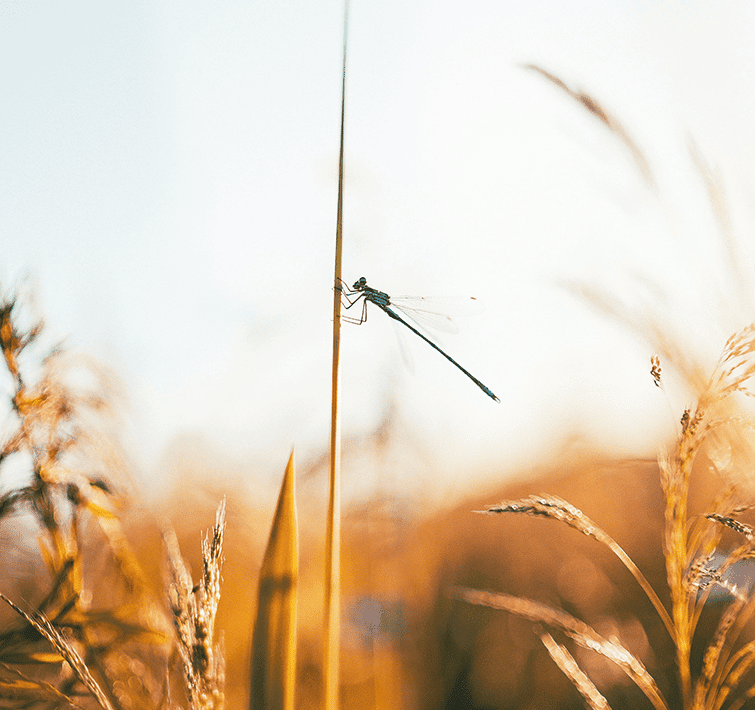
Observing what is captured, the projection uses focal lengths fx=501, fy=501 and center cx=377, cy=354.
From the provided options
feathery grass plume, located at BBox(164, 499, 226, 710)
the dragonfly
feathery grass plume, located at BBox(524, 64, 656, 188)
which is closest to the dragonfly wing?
the dragonfly

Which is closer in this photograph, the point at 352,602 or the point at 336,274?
the point at 336,274

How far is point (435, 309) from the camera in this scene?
2.55 ft

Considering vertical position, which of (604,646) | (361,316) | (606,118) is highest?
(606,118)

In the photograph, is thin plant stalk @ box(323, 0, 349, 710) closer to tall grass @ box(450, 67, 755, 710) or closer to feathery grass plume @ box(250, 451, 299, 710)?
feathery grass plume @ box(250, 451, 299, 710)

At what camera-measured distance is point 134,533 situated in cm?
61

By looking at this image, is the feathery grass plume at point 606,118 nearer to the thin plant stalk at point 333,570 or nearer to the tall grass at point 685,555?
the tall grass at point 685,555

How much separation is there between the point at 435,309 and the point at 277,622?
51cm

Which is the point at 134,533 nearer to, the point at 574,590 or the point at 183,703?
the point at 183,703

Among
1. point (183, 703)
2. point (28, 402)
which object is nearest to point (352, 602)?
point (183, 703)

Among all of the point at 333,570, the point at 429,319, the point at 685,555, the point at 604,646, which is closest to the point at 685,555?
the point at 685,555

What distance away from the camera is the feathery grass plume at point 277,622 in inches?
14.4

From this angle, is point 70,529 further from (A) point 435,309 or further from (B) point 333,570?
(A) point 435,309

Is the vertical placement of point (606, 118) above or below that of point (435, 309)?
above

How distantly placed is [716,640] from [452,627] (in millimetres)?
424
